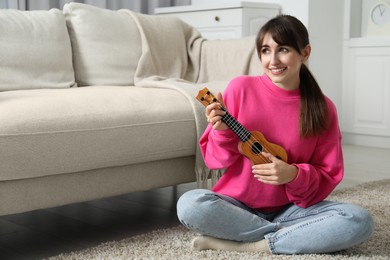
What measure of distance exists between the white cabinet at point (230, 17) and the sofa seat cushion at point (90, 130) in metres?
1.60

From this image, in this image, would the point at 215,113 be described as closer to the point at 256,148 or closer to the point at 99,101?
the point at 256,148

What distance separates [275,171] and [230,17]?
2.19m

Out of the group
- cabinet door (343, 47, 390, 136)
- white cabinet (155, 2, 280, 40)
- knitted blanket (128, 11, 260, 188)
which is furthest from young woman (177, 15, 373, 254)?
cabinet door (343, 47, 390, 136)

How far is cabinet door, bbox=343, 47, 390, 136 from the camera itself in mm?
3578

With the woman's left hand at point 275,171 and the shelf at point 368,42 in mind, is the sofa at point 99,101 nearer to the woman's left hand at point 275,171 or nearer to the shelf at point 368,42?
the woman's left hand at point 275,171

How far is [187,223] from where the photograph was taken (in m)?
1.54

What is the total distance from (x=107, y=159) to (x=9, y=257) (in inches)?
14.4

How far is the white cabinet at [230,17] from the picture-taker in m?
3.47

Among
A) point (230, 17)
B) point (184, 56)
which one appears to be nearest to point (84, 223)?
point (184, 56)

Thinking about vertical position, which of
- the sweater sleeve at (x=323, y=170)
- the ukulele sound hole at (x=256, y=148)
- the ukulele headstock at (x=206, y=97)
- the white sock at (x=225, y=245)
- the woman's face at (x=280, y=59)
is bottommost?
the white sock at (x=225, y=245)

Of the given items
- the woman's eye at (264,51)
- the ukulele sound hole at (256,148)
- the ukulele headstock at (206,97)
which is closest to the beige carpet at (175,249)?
the ukulele sound hole at (256,148)

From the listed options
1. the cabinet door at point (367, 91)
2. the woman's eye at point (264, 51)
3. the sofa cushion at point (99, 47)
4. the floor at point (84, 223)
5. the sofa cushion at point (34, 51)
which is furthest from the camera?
the cabinet door at point (367, 91)

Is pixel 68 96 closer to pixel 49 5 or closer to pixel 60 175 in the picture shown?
pixel 60 175

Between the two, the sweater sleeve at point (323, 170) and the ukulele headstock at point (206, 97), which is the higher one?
the ukulele headstock at point (206, 97)
